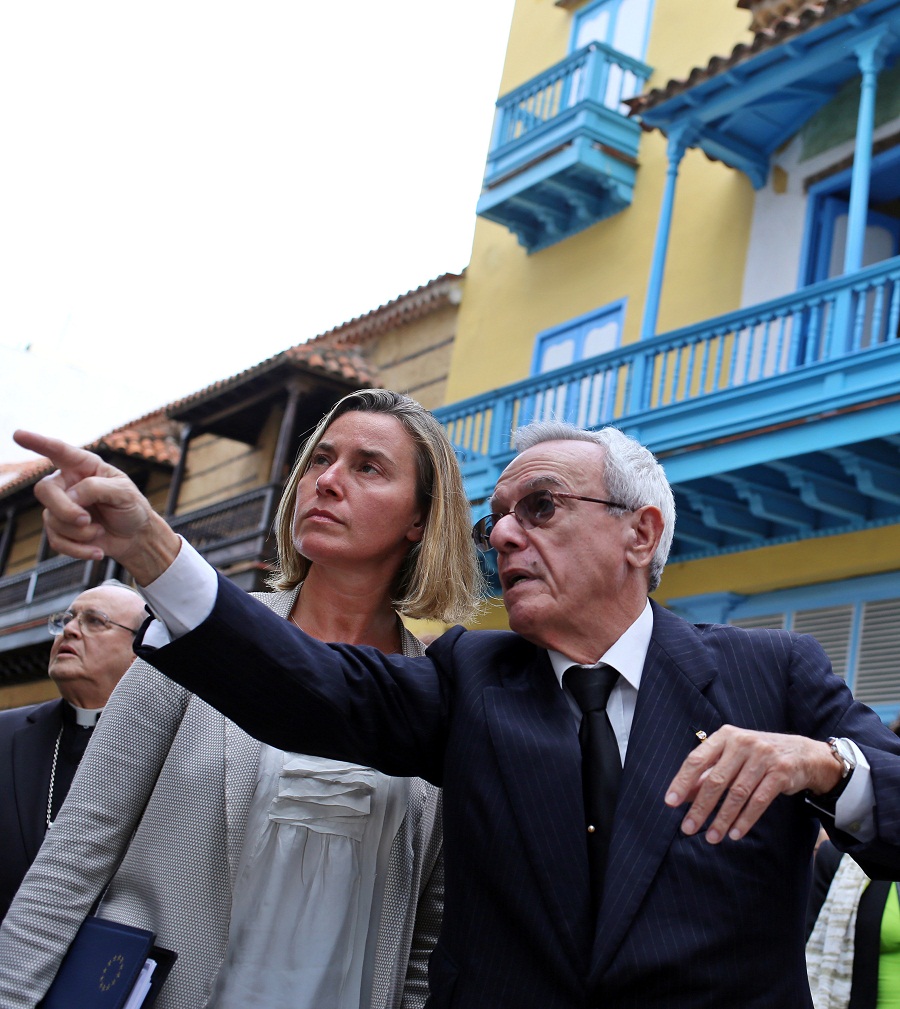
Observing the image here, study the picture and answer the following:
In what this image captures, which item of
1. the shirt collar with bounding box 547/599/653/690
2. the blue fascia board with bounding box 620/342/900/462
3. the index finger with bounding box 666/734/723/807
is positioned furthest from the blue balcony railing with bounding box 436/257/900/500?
the index finger with bounding box 666/734/723/807

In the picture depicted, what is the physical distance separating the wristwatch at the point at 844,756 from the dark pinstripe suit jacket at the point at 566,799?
0.14 feet

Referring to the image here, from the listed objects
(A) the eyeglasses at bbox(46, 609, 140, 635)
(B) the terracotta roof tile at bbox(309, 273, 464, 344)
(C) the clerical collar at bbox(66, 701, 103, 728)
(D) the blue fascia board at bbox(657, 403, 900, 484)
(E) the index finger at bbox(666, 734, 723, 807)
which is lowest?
(E) the index finger at bbox(666, 734, 723, 807)

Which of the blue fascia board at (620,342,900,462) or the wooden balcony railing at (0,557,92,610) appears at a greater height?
the wooden balcony railing at (0,557,92,610)

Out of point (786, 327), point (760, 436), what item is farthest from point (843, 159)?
point (760, 436)

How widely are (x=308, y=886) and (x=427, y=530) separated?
0.90 metres

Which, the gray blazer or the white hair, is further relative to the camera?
the white hair

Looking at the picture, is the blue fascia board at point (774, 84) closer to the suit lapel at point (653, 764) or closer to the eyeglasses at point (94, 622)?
the eyeglasses at point (94, 622)

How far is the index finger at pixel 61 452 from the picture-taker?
6.48 ft

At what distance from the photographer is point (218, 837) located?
2.70 metres

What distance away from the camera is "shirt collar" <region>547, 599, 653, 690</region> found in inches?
102

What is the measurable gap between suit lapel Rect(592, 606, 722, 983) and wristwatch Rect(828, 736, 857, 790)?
25 cm

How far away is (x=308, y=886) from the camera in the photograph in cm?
272

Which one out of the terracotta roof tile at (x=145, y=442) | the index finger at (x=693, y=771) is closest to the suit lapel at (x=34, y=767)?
the index finger at (x=693, y=771)

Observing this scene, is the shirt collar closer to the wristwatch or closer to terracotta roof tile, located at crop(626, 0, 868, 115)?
the wristwatch
